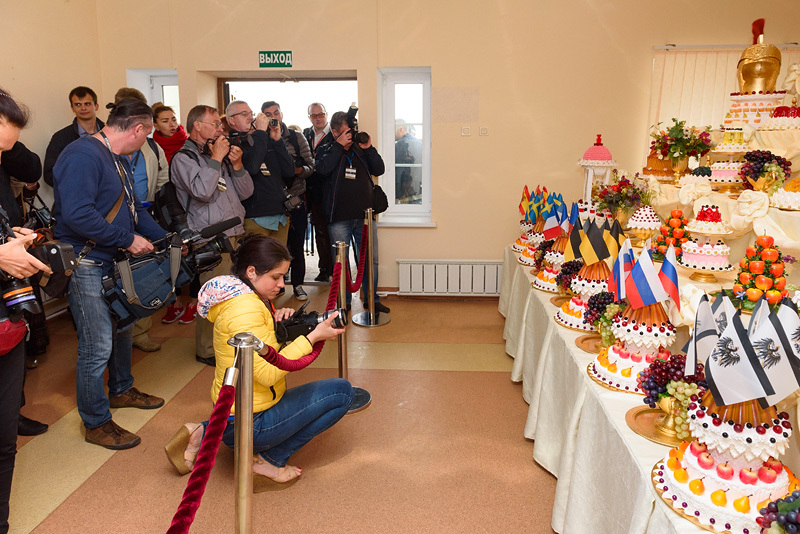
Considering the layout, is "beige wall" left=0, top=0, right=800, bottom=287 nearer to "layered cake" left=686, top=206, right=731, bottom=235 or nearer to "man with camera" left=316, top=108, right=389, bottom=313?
"man with camera" left=316, top=108, right=389, bottom=313

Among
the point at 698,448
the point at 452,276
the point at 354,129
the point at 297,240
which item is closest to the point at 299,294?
the point at 297,240

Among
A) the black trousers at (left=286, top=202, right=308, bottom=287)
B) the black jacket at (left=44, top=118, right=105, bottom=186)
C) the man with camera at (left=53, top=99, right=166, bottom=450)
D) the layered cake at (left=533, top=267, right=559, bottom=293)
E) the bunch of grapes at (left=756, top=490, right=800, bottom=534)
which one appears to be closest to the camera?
the bunch of grapes at (left=756, top=490, right=800, bottom=534)

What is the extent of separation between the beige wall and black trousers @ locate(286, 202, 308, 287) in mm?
943

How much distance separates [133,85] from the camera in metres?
5.41

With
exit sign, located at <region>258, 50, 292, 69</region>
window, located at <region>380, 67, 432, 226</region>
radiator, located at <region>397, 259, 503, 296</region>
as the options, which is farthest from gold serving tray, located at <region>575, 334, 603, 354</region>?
exit sign, located at <region>258, 50, 292, 69</region>

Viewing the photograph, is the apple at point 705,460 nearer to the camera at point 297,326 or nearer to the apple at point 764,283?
the apple at point 764,283

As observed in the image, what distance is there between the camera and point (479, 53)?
16.8 feet

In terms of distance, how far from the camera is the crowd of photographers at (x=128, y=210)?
2.05 metres

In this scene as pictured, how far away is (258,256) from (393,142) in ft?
11.3

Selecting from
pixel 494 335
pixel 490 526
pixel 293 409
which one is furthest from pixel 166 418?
pixel 494 335

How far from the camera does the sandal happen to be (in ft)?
8.32

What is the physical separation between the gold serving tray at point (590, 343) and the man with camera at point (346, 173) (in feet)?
8.03

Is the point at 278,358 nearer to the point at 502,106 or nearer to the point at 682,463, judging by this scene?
the point at 682,463

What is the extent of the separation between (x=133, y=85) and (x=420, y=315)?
322 centimetres
